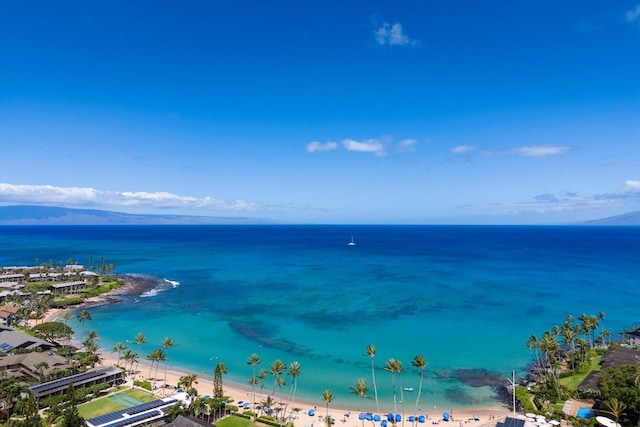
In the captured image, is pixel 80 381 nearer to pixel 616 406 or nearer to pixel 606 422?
pixel 606 422

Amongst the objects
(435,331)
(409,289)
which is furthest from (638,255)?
(435,331)

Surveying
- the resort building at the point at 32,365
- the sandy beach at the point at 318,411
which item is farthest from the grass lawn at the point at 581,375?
the resort building at the point at 32,365

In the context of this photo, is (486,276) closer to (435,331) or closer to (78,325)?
(435,331)

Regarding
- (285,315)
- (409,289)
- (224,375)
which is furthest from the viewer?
(409,289)

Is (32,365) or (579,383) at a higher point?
(579,383)

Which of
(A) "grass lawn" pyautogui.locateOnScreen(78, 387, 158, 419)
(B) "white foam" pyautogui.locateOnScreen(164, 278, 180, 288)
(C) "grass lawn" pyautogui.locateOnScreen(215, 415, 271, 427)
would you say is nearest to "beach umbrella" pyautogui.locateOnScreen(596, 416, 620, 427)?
(C) "grass lawn" pyautogui.locateOnScreen(215, 415, 271, 427)

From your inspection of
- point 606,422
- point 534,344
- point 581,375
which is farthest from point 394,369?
point 581,375

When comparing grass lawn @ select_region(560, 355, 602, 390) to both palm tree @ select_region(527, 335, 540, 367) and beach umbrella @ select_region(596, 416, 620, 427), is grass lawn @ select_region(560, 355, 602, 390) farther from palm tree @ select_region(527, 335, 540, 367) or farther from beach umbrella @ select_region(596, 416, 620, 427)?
beach umbrella @ select_region(596, 416, 620, 427)

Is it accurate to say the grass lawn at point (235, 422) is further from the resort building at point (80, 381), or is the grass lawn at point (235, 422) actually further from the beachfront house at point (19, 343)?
the beachfront house at point (19, 343)
